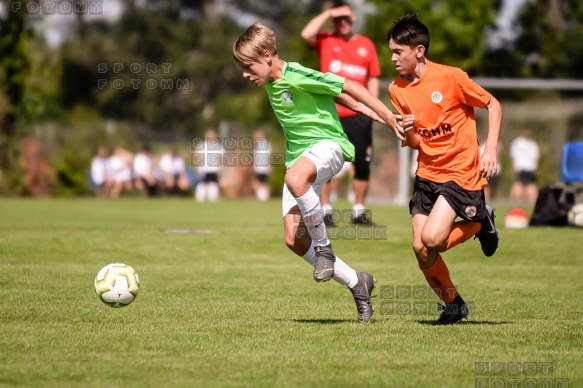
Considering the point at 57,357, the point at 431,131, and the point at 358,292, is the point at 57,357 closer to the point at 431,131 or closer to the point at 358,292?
the point at 358,292

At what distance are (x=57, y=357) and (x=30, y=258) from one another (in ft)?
18.5

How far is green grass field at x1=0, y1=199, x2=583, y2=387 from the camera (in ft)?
17.9

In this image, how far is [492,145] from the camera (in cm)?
699

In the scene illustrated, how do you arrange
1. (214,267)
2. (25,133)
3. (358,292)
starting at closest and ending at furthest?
1. (358,292)
2. (214,267)
3. (25,133)

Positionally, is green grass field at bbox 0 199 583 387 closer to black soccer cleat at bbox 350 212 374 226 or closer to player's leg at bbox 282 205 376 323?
player's leg at bbox 282 205 376 323

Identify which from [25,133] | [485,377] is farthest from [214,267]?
[25,133]

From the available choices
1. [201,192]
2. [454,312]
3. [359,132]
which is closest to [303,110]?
[454,312]

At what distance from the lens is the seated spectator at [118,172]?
30.3 metres

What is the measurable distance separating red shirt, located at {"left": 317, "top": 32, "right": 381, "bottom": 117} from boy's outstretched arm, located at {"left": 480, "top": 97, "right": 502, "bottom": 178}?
5.67m

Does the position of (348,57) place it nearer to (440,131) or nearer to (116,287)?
(440,131)

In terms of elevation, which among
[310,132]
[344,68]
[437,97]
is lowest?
[310,132]

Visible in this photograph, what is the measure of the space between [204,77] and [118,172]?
1236 inches

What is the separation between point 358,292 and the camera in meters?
7.27

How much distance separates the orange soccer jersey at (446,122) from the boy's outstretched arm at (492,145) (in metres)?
0.09
